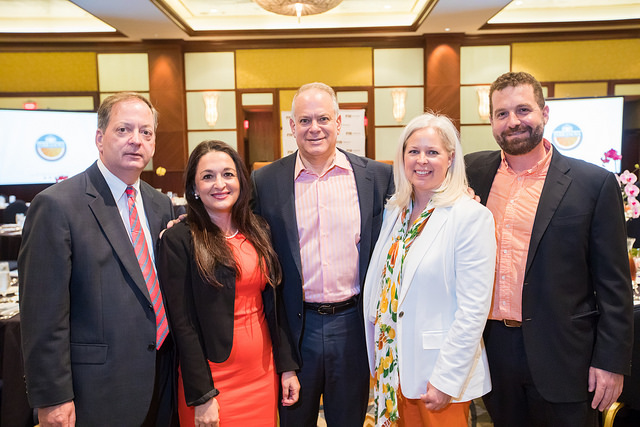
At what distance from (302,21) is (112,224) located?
786 cm

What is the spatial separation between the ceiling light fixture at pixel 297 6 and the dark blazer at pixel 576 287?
18.1ft

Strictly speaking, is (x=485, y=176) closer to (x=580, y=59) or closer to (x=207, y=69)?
(x=207, y=69)

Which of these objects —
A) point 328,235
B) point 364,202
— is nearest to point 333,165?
point 364,202

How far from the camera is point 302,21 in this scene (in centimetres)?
859

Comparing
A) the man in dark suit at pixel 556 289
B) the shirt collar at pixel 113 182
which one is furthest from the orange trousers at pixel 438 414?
the shirt collar at pixel 113 182

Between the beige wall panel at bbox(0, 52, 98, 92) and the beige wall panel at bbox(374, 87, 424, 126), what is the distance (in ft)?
18.7

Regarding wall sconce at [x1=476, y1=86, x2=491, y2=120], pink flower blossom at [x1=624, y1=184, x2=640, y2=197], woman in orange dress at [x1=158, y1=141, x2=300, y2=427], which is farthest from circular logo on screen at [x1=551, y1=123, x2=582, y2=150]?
woman in orange dress at [x1=158, y1=141, x2=300, y2=427]

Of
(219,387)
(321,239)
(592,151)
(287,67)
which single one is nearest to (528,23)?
(592,151)

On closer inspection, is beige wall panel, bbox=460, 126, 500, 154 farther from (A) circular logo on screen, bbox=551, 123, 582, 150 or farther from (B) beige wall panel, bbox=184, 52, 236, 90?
(B) beige wall panel, bbox=184, 52, 236, 90

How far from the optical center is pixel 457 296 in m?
1.69

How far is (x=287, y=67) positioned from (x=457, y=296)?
26.0ft

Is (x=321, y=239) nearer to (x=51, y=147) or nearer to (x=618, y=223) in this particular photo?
(x=618, y=223)

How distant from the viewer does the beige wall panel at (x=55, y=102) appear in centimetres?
883

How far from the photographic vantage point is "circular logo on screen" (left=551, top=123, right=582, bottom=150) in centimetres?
731
